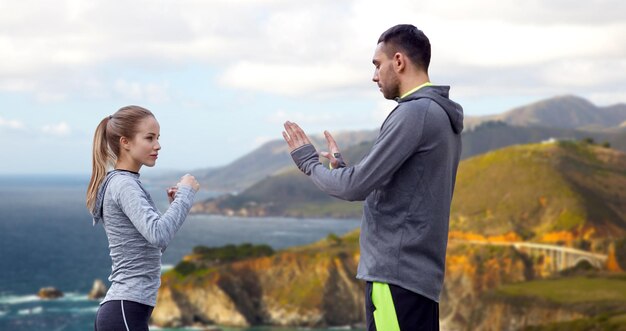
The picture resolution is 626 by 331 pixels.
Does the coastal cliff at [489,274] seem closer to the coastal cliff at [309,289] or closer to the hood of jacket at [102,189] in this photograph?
the coastal cliff at [309,289]

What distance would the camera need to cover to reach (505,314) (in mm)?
82562

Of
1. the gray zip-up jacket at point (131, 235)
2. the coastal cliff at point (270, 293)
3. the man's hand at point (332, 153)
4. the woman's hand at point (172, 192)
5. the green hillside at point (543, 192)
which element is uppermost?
the green hillside at point (543, 192)

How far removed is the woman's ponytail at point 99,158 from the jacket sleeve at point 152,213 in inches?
8.8

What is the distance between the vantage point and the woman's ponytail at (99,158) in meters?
5.06

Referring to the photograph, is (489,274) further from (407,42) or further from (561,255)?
(407,42)

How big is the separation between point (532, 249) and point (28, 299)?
2539 inches

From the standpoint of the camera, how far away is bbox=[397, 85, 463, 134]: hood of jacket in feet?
15.4

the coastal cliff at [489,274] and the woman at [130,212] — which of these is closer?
the woman at [130,212]

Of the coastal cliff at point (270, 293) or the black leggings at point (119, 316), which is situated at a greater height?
the black leggings at point (119, 316)

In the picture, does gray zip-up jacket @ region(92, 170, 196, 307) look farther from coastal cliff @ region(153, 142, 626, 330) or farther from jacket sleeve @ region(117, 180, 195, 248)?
coastal cliff @ region(153, 142, 626, 330)

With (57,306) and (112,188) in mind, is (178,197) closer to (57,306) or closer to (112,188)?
(112,188)

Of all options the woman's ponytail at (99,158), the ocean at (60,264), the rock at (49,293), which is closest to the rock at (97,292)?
the ocean at (60,264)

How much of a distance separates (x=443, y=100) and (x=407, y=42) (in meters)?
0.40

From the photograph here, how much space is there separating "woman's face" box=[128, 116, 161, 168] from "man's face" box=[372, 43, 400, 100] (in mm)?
1423
